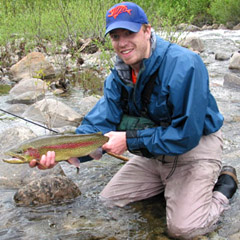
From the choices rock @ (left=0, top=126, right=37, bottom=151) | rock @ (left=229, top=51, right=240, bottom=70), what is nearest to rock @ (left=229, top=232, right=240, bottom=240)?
rock @ (left=0, top=126, right=37, bottom=151)

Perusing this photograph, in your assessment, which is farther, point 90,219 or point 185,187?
point 90,219

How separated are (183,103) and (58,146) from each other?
1.21m

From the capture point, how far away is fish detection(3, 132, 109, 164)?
10.8 feet

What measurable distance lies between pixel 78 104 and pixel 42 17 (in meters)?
6.97

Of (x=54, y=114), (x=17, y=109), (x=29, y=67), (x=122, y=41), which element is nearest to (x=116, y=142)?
(x=122, y=41)

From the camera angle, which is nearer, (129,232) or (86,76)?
(129,232)

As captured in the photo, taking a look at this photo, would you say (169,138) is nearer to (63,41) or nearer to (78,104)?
(78,104)

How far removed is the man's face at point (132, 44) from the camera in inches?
133

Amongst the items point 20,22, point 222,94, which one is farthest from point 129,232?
point 20,22

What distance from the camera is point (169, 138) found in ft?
10.6

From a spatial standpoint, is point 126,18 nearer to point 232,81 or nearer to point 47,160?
point 47,160

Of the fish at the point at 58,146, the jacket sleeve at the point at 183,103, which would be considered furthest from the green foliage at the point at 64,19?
the fish at the point at 58,146

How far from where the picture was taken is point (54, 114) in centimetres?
720

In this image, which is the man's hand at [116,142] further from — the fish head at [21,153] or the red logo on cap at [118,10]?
the red logo on cap at [118,10]
